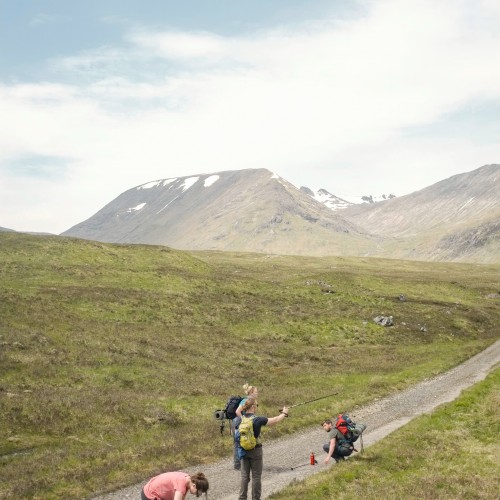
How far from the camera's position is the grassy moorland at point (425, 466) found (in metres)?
16.0

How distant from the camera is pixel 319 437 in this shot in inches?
1011

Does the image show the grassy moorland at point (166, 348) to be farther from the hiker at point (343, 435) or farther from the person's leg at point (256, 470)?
the hiker at point (343, 435)

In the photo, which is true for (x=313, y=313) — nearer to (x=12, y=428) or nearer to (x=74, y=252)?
(x=74, y=252)

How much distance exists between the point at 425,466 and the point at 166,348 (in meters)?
29.0

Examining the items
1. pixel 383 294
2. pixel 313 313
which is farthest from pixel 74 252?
pixel 383 294

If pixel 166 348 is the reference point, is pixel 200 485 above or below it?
above

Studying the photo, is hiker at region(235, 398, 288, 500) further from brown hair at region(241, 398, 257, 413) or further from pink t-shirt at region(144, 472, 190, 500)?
pink t-shirt at region(144, 472, 190, 500)

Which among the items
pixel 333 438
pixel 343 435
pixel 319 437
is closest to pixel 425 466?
pixel 343 435

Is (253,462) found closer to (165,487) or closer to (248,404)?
(248,404)

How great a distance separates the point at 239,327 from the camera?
5562 cm

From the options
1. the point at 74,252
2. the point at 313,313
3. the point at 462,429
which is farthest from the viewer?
the point at 74,252

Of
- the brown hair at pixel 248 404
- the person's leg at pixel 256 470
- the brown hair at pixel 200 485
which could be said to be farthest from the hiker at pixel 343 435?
the brown hair at pixel 200 485

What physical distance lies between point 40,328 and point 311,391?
78.0ft

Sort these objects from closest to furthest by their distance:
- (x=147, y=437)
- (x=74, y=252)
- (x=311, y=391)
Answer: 1. (x=147, y=437)
2. (x=311, y=391)
3. (x=74, y=252)
